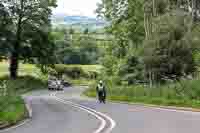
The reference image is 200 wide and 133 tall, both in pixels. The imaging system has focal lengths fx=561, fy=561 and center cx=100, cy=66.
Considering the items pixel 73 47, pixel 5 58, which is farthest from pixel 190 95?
pixel 73 47

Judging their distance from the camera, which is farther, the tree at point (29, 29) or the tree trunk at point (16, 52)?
the tree at point (29, 29)

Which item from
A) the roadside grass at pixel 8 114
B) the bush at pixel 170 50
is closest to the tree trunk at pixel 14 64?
the bush at pixel 170 50

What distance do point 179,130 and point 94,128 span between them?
3.45 m

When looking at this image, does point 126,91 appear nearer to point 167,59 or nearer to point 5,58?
point 167,59

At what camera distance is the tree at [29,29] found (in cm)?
8750

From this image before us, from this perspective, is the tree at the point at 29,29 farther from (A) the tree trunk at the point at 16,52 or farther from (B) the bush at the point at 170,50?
(B) the bush at the point at 170,50

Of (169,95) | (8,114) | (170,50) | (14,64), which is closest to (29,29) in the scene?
(14,64)

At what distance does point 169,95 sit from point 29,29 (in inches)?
2160

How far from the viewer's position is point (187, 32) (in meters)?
51.9

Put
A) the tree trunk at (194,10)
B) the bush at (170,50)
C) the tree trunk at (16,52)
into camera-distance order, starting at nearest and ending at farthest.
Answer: the bush at (170,50)
the tree trunk at (194,10)
the tree trunk at (16,52)

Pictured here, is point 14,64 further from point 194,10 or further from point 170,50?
point 170,50

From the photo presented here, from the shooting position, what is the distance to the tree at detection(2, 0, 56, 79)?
87.5m

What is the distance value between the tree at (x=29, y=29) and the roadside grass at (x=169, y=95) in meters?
45.5

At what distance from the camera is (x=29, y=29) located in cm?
8825
